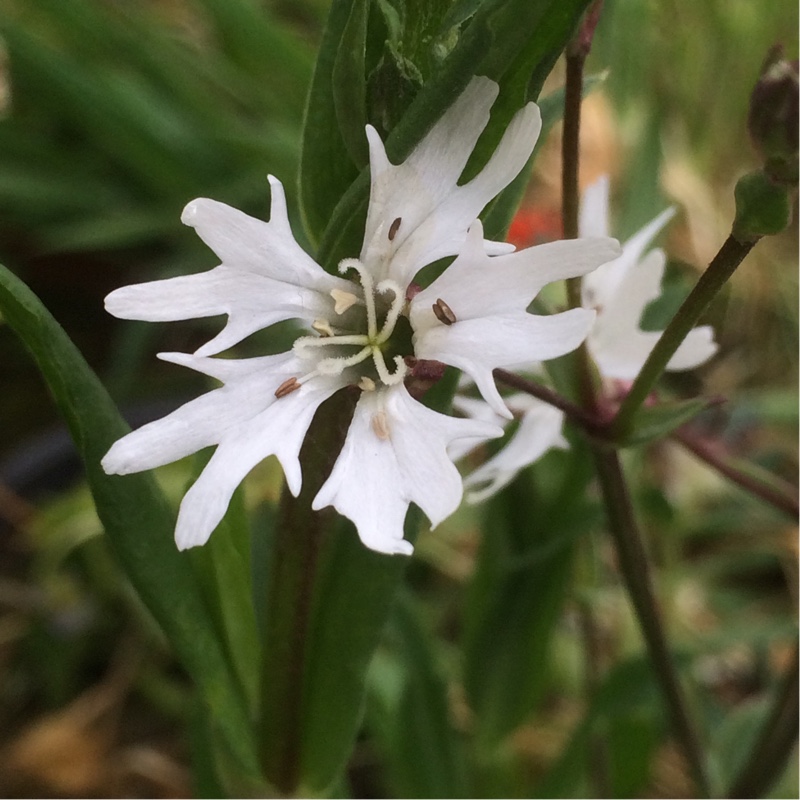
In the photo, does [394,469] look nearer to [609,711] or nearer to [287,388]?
[287,388]

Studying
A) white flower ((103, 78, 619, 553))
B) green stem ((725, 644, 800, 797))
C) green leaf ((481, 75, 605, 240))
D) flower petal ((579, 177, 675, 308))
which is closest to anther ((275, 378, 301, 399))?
white flower ((103, 78, 619, 553))

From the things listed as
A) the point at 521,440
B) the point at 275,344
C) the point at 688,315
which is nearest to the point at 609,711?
the point at 521,440

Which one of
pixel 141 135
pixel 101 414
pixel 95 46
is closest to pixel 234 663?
pixel 101 414

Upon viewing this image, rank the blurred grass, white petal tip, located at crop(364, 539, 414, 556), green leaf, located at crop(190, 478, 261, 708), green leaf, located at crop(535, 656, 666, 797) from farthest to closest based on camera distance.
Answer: the blurred grass < green leaf, located at crop(535, 656, 666, 797) < green leaf, located at crop(190, 478, 261, 708) < white petal tip, located at crop(364, 539, 414, 556)

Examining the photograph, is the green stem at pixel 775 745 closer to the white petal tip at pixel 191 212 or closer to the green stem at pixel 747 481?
the green stem at pixel 747 481

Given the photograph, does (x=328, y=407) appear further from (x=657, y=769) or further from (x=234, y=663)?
(x=657, y=769)

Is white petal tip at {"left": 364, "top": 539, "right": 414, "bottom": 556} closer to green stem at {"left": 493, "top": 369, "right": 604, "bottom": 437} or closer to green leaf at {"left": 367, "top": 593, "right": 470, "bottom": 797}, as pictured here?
green stem at {"left": 493, "top": 369, "right": 604, "bottom": 437}

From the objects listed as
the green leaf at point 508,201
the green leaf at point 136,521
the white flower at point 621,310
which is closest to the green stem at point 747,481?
the white flower at point 621,310
